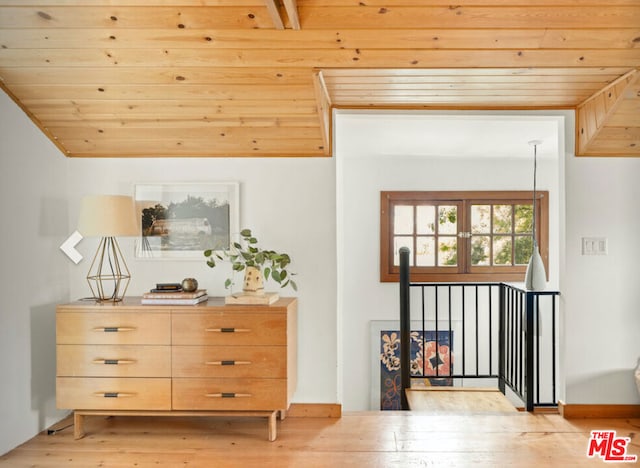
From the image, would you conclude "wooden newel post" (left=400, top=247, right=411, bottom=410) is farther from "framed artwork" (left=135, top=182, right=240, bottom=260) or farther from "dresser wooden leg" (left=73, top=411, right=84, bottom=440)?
"dresser wooden leg" (left=73, top=411, right=84, bottom=440)

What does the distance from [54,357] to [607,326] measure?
11.7 feet

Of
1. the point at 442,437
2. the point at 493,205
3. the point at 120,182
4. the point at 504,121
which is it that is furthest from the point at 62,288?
the point at 493,205

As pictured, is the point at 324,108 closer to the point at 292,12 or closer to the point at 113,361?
the point at 292,12

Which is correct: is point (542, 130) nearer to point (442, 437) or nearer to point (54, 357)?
point (442, 437)

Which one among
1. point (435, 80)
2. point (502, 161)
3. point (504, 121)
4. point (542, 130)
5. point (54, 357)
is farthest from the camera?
point (502, 161)

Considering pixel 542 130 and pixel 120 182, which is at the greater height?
pixel 542 130

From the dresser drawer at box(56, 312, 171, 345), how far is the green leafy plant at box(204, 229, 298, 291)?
0.44 m

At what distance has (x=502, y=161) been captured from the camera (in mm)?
4812

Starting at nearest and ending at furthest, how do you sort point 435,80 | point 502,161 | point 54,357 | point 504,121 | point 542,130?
1. point 435,80
2. point 54,357
3. point 504,121
4. point 542,130
5. point 502,161

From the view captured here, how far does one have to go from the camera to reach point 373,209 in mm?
4848

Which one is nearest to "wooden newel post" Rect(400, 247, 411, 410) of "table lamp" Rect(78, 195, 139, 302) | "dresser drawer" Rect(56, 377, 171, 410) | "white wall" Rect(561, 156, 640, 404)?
"white wall" Rect(561, 156, 640, 404)

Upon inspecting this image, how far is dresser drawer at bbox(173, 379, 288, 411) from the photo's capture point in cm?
264

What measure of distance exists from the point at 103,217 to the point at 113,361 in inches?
32.3

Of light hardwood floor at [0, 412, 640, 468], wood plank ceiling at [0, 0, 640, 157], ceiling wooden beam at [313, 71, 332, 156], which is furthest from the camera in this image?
ceiling wooden beam at [313, 71, 332, 156]
